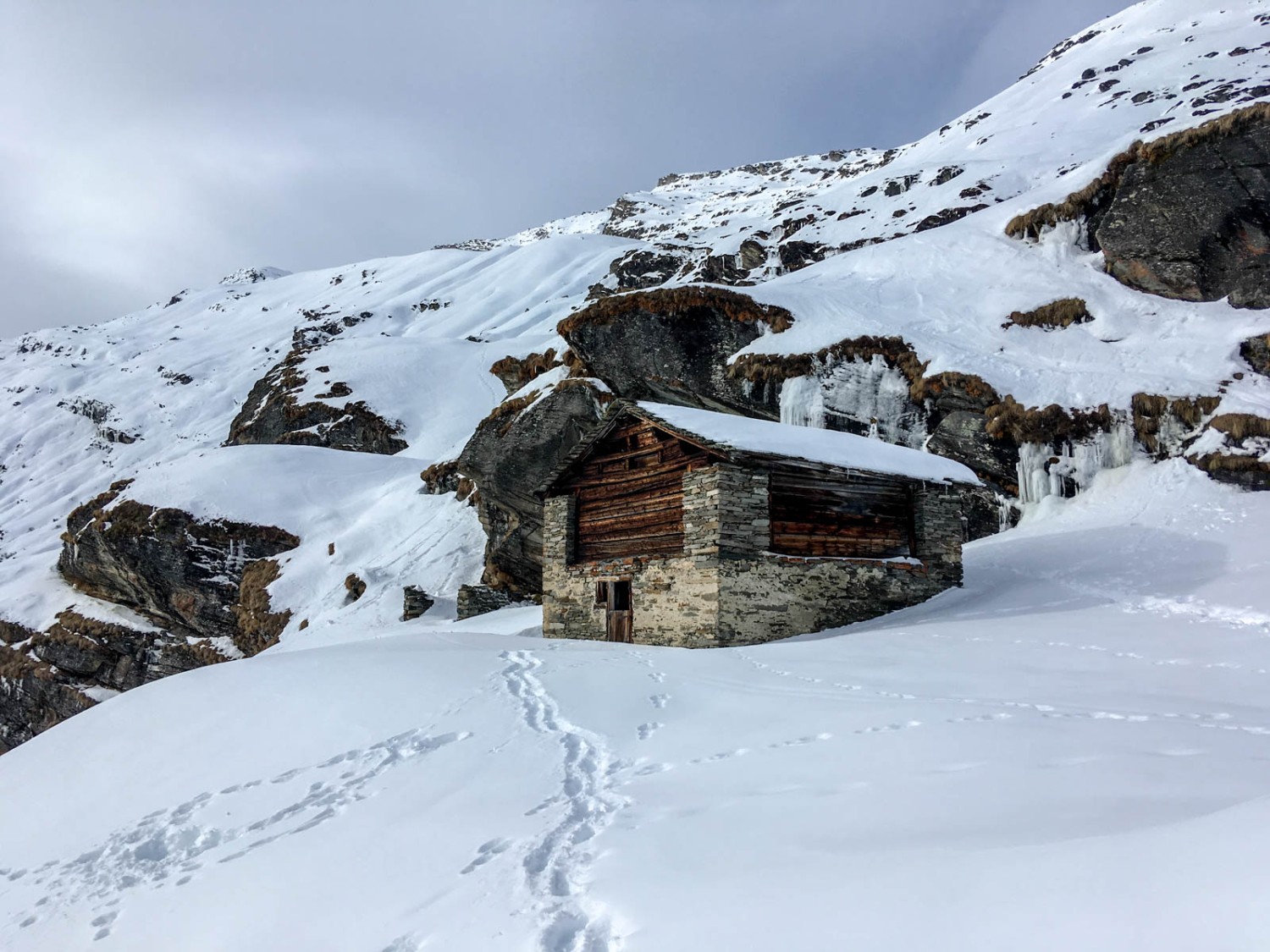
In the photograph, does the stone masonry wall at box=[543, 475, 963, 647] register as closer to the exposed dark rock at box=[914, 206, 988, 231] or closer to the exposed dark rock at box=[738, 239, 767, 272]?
the exposed dark rock at box=[914, 206, 988, 231]

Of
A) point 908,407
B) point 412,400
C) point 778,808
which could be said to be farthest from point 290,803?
point 412,400

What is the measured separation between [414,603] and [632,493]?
35.8ft

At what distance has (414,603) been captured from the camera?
78.5 feet

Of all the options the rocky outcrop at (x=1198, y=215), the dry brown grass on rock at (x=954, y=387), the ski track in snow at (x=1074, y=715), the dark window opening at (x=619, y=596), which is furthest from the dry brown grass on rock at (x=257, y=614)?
the rocky outcrop at (x=1198, y=215)

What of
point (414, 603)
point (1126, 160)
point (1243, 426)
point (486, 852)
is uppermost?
point (1126, 160)

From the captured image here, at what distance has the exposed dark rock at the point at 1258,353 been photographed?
20.4 meters

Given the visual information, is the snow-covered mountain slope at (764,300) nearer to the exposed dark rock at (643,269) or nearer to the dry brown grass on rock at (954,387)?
the dry brown grass on rock at (954,387)

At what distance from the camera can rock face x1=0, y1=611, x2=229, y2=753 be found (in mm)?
27531

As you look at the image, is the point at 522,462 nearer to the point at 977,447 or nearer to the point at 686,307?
the point at 686,307

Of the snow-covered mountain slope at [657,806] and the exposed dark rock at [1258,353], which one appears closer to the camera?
the snow-covered mountain slope at [657,806]

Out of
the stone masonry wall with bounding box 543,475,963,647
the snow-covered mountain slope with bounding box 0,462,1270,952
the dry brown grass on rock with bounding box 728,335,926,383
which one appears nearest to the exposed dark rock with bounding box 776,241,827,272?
the dry brown grass on rock with bounding box 728,335,926,383

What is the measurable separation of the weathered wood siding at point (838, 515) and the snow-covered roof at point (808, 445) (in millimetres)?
408

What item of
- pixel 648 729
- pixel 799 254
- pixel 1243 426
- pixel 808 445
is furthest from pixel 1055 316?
pixel 799 254

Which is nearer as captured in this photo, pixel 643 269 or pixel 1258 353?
pixel 1258 353
